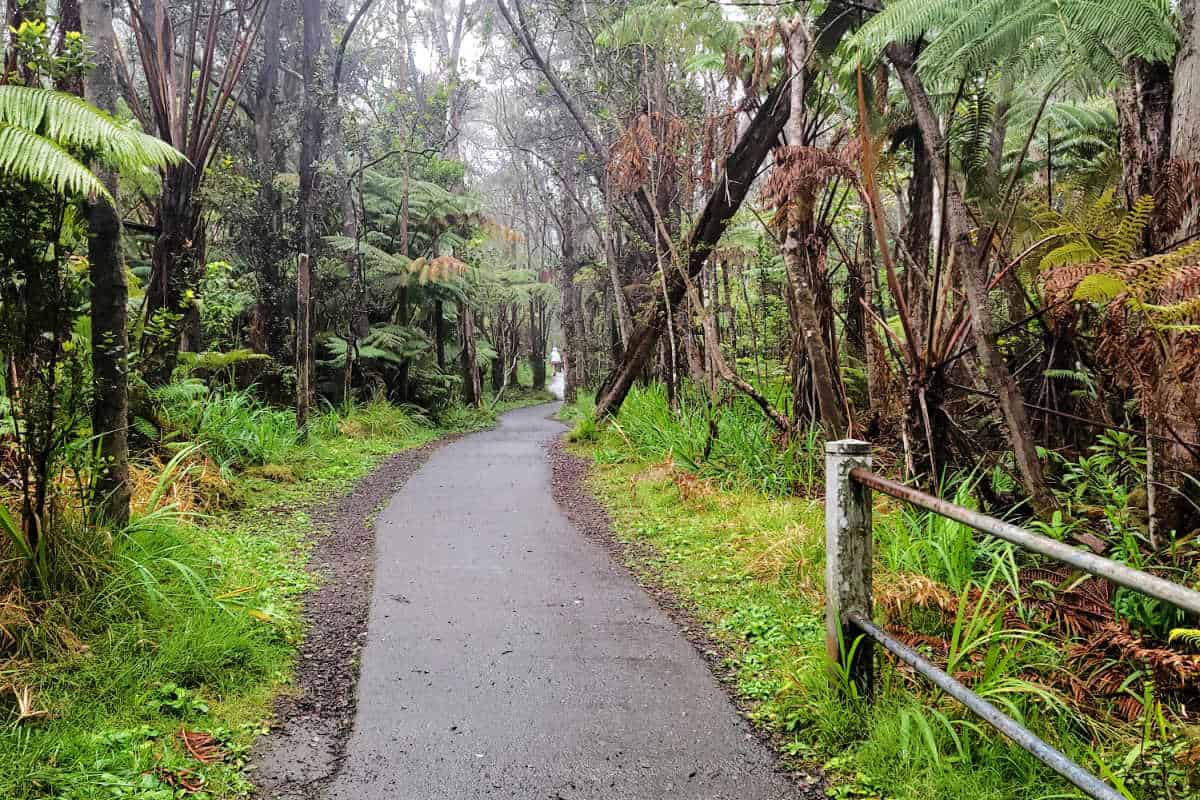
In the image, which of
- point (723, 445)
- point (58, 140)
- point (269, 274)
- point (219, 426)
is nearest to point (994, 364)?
point (723, 445)

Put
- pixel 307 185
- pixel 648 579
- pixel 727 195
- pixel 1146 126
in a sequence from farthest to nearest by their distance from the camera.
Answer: pixel 307 185 < pixel 727 195 < pixel 648 579 < pixel 1146 126

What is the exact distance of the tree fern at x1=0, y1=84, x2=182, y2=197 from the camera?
2949 mm

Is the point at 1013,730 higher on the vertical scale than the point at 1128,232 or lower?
lower

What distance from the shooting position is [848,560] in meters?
2.93

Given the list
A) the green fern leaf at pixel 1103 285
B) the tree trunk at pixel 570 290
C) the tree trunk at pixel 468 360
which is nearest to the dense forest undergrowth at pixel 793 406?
the green fern leaf at pixel 1103 285

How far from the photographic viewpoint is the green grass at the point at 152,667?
8.60 feet

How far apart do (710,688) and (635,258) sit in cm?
1159

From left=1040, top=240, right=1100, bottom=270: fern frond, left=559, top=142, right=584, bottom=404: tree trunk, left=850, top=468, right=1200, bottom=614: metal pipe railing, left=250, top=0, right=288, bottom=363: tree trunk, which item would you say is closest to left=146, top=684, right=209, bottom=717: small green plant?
left=850, top=468, right=1200, bottom=614: metal pipe railing

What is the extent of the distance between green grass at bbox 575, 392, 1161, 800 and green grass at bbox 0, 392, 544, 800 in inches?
91.2

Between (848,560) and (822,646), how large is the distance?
722 millimetres

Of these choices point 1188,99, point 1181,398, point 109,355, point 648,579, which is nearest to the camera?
point 1181,398

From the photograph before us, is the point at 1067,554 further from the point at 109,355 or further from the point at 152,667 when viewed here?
the point at 109,355

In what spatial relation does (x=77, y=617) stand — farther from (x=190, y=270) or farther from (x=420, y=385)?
(x=420, y=385)

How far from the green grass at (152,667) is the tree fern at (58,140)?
1889mm
